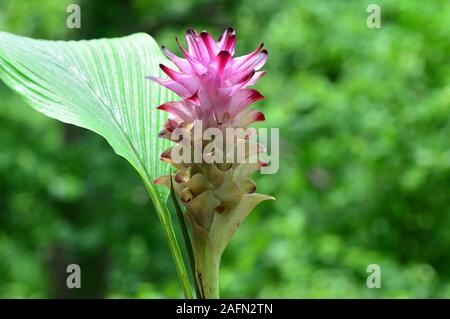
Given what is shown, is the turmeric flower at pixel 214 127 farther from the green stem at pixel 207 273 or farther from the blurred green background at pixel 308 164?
the blurred green background at pixel 308 164

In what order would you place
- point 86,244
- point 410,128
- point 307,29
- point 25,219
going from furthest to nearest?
point 25,219 → point 86,244 → point 307,29 → point 410,128

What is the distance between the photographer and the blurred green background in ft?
7.49

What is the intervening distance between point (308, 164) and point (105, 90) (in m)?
2.10

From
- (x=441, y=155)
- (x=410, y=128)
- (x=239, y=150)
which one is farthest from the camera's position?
(x=410, y=128)

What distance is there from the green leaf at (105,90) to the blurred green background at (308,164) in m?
0.51

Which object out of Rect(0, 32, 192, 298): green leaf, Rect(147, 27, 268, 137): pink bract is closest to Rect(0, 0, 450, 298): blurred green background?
Rect(0, 32, 192, 298): green leaf

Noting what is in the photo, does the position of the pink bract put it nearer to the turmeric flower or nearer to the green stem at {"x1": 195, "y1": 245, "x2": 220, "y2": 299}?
the turmeric flower

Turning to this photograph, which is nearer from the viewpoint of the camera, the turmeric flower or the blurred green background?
the turmeric flower

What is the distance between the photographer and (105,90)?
0.77 m

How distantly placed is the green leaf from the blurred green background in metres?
0.51

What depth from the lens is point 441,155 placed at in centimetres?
218
